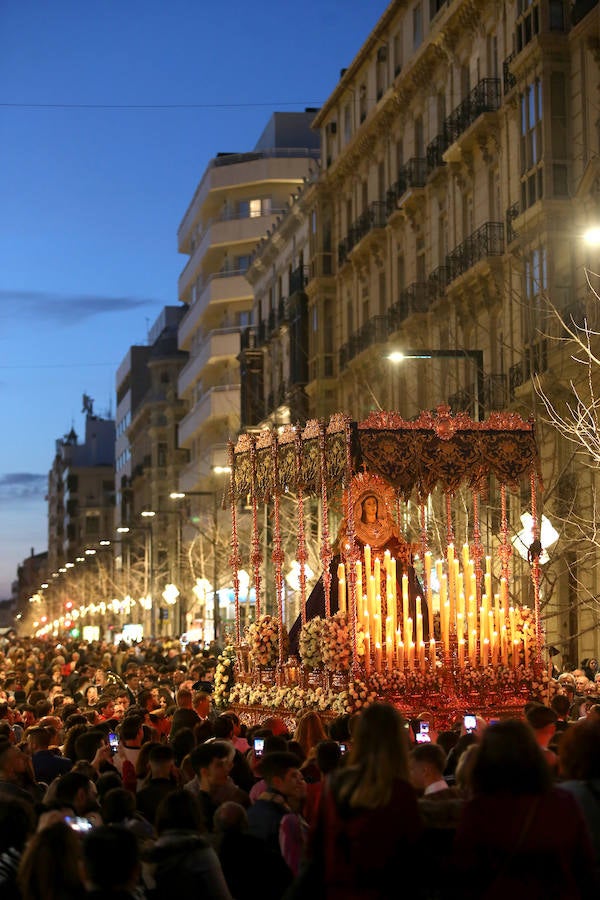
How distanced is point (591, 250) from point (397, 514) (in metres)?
9.86

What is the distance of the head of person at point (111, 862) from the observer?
7078 millimetres

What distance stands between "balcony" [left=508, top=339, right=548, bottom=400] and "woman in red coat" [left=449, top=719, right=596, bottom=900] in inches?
1008

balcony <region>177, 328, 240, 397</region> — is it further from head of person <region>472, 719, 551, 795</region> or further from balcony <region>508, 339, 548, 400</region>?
head of person <region>472, 719, 551, 795</region>

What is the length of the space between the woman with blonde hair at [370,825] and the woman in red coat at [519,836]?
0.79 feet

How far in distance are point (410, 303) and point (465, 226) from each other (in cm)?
392

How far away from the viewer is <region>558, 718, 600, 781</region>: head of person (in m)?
7.36

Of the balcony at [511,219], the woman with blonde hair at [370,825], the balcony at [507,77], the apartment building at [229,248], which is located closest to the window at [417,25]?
the balcony at [507,77]

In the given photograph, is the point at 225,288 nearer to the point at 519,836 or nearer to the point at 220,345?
the point at 220,345

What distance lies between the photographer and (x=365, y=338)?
50.6 m

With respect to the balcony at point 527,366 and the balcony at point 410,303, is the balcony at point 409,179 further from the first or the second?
the balcony at point 527,366

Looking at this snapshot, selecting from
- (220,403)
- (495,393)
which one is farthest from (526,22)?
(220,403)

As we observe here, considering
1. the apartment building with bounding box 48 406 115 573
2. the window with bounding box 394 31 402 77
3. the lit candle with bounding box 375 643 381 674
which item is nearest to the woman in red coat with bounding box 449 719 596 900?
the lit candle with bounding box 375 643 381 674

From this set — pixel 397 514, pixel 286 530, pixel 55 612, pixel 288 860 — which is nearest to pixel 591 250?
pixel 397 514

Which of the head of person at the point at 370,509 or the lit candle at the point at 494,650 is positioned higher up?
the head of person at the point at 370,509
